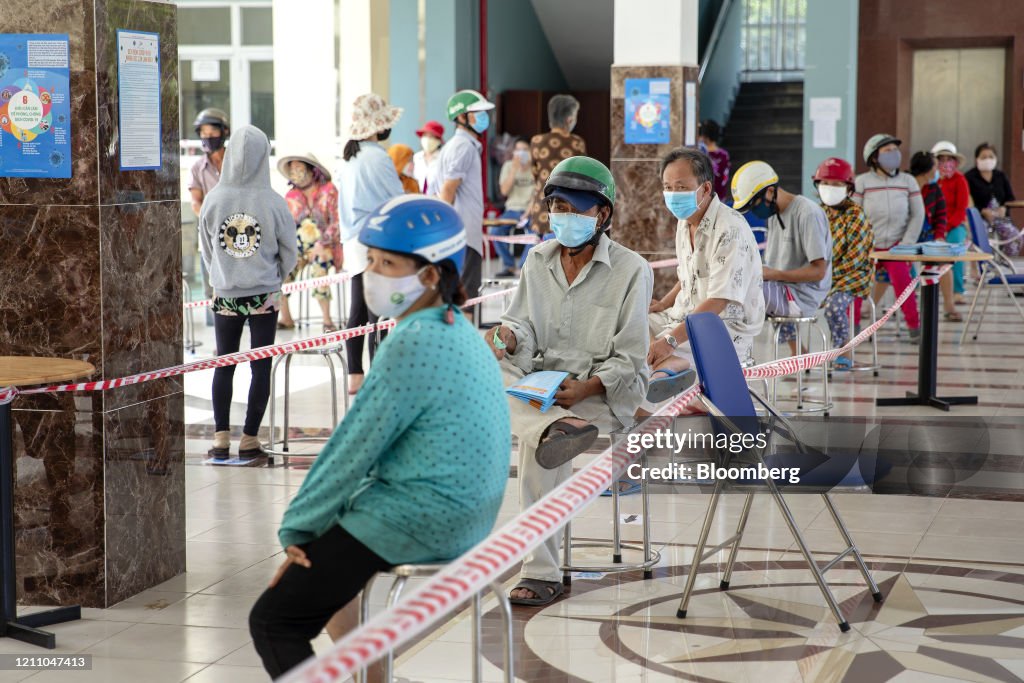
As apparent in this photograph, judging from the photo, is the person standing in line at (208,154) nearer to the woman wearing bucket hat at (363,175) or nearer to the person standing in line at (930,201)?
the woman wearing bucket hat at (363,175)

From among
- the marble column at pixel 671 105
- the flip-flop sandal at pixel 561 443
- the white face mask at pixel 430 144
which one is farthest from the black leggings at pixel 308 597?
the white face mask at pixel 430 144

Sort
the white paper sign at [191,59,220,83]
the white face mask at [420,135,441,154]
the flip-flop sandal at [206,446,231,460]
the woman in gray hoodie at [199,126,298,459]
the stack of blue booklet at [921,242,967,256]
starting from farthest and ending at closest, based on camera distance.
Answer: the white paper sign at [191,59,220,83] < the white face mask at [420,135,441,154] < the stack of blue booklet at [921,242,967,256] < the flip-flop sandal at [206,446,231,460] < the woman in gray hoodie at [199,126,298,459]

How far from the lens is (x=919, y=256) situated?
26.5 ft

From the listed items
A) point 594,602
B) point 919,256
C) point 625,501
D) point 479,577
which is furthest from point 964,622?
point 919,256

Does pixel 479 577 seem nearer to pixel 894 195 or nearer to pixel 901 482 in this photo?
pixel 901 482

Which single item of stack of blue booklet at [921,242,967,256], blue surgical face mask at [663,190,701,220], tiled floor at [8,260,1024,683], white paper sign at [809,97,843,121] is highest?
white paper sign at [809,97,843,121]

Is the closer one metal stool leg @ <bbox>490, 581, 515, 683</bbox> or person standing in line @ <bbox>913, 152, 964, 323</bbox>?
metal stool leg @ <bbox>490, 581, 515, 683</bbox>

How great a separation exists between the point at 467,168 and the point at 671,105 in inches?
87.1

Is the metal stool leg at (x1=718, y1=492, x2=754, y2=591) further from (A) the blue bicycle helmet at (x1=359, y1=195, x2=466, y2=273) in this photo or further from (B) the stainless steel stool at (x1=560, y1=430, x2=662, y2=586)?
(A) the blue bicycle helmet at (x1=359, y1=195, x2=466, y2=273)

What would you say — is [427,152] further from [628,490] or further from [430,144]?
[628,490]

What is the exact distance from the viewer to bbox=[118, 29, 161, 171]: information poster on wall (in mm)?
4312

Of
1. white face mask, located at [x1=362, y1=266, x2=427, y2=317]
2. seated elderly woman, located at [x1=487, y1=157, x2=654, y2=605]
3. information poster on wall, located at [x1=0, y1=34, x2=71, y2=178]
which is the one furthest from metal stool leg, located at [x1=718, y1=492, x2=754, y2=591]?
information poster on wall, located at [x1=0, y1=34, x2=71, y2=178]

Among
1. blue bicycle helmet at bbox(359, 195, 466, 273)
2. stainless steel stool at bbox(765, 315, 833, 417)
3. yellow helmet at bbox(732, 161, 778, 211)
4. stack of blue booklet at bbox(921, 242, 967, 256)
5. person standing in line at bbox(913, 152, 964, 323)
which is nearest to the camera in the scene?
blue bicycle helmet at bbox(359, 195, 466, 273)

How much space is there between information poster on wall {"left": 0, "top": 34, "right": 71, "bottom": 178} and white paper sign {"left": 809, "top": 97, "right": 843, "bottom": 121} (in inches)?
462
